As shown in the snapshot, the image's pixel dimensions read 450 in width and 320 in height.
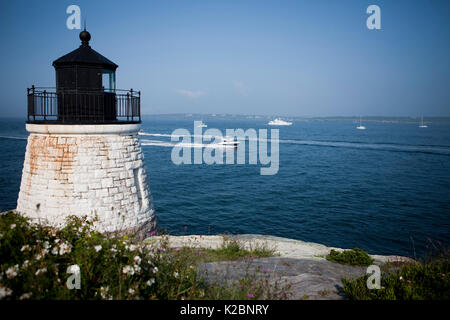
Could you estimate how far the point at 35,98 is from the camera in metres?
Answer: 8.34

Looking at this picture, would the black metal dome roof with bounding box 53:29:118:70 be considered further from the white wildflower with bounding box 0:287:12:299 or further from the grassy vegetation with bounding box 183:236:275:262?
the white wildflower with bounding box 0:287:12:299

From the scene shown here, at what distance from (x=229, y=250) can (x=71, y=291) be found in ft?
19.5

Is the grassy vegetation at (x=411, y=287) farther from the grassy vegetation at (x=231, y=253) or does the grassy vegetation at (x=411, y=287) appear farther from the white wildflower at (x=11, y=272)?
the white wildflower at (x=11, y=272)

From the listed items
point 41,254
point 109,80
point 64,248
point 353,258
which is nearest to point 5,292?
point 41,254

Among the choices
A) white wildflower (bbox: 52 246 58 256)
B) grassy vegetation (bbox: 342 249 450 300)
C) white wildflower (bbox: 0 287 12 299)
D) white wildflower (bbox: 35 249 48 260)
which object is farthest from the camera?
grassy vegetation (bbox: 342 249 450 300)

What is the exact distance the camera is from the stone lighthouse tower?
8.02 m

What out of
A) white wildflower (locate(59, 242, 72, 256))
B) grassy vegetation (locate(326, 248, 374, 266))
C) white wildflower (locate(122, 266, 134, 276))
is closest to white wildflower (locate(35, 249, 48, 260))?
white wildflower (locate(59, 242, 72, 256))

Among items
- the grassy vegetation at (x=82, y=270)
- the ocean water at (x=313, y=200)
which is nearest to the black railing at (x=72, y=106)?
the grassy vegetation at (x=82, y=270)

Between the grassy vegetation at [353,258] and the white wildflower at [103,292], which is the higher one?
the white wildflower at [103,292]

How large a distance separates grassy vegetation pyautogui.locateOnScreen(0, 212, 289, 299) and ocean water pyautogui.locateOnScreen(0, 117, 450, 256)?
24.7 ft

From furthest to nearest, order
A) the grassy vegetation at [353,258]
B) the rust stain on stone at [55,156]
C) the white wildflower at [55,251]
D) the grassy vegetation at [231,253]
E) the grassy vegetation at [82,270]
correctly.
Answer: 1. the grassy vegetation at [231,253]
2. the grassy vegetation at [353,258]
3. the rust stain on stone at [55,156]
4. the white wildflower at [55,251]
5. the grassy vegetation at [82,270]

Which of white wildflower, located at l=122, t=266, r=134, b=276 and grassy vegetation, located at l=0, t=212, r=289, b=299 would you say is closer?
grassy vegetation, located at l=0, t=212, r=289, b=299

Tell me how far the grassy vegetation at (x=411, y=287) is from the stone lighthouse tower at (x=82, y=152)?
17.3ft

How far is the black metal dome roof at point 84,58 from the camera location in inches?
327
